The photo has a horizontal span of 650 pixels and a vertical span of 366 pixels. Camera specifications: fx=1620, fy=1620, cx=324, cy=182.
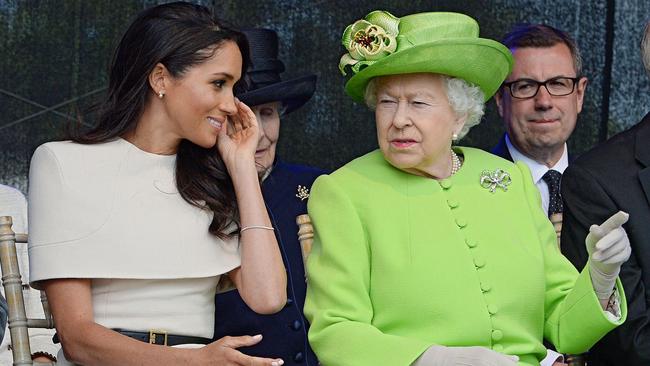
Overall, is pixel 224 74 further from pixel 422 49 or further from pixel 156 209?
pixel 422 49

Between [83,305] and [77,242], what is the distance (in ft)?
0.57

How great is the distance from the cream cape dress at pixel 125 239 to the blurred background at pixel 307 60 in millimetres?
1429

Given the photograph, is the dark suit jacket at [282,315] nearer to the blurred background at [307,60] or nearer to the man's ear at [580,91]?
the blurred background at [307,60]

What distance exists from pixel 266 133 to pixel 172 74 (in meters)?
0.76

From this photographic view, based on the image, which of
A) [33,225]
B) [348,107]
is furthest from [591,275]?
[348,107]

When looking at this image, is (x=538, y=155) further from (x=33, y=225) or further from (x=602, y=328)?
(x=33, y=225)

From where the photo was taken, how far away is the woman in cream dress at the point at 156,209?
4.33m

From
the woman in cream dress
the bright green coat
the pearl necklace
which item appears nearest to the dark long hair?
the woman in cream dress

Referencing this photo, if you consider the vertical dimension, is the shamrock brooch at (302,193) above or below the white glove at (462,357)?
above

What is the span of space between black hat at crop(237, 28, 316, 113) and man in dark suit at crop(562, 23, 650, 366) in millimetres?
1001

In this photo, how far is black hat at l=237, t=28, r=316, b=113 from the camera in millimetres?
5137

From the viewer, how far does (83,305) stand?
4309 millimetres

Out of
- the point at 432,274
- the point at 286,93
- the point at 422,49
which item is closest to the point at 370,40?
the point at 422,49

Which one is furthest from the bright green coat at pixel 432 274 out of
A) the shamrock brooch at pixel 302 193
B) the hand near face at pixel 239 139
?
the shamrock brooch at pixel 302 193
